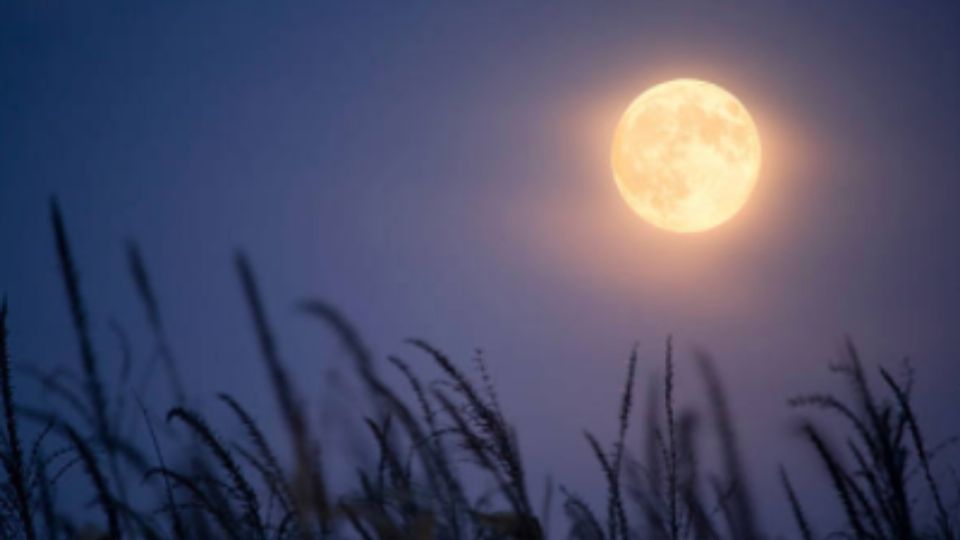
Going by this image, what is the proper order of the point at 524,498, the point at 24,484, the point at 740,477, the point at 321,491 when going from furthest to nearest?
1. the point at 740,477
2. the point at 24,484
3. the point at 321,491
4. the point at 524,498

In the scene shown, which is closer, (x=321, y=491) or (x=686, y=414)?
(x=321, y=491)

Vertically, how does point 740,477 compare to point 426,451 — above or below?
below

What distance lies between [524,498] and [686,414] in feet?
4.95

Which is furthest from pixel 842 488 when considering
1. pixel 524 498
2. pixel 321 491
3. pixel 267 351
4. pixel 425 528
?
pixel 267 351

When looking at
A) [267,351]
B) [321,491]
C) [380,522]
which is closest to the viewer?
[380,522]

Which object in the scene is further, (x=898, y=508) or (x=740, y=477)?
(x=740, y=477)

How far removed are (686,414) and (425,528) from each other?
194 centimetres

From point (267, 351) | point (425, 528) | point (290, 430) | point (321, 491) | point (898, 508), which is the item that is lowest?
point (898, 508)

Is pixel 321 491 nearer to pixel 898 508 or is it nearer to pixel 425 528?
pixel 425 528

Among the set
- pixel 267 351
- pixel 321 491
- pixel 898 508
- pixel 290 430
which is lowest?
pixel 898 508

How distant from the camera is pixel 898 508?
229 centimetres

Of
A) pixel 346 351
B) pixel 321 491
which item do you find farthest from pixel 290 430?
pixel 346 351

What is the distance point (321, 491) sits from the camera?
2332 mm

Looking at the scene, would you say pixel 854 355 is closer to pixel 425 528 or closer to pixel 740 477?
pixel 740 477
